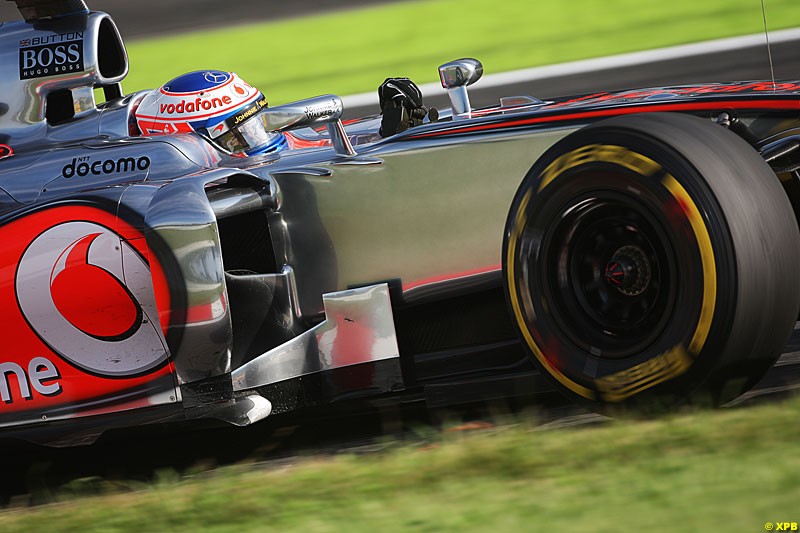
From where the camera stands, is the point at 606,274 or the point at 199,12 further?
the point at 199,12

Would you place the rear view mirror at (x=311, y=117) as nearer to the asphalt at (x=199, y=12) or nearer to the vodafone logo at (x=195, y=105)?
the vodafone logo at (x=195, y=105)

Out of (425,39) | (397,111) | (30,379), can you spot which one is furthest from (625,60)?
(30,379)

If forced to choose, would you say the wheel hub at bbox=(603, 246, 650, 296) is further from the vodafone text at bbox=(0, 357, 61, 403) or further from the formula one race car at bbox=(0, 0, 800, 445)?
the vodafone text at bbox=(0, 357, 61, 403)

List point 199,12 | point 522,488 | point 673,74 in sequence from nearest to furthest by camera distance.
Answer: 1. point 522,488
2. point 673,74
3. point 199,12

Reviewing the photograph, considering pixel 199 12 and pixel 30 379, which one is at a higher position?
pixel 199 12

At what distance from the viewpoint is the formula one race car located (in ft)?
9.01

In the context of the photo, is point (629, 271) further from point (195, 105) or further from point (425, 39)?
point (425, 39)

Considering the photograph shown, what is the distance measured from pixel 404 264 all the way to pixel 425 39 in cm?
561

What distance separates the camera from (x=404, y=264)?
3.37 metres

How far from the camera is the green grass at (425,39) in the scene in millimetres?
8078

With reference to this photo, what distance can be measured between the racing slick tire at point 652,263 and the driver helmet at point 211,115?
1.51 metres

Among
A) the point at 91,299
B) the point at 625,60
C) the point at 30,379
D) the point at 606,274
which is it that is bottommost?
the point at 30,379

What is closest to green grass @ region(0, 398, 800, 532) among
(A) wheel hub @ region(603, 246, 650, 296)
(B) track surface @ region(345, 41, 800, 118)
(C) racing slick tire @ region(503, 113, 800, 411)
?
(C) racing slick tire @ region(503, 113, 800, 411)

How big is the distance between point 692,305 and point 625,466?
0.46 meters
